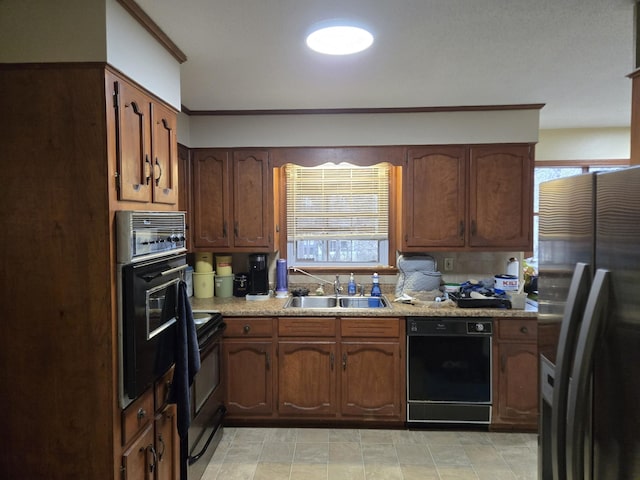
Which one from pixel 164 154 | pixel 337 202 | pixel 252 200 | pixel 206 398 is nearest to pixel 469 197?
pixel 337 202

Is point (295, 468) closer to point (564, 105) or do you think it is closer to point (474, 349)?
point (474, 349)

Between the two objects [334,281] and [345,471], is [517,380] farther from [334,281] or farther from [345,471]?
[334,281]

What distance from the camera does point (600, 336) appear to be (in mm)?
967

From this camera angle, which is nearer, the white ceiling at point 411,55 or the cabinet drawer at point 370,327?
the white ceiling at point 411,55

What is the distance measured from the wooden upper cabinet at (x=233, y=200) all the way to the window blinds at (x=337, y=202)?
16.4 inches

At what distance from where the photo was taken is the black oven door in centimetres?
159

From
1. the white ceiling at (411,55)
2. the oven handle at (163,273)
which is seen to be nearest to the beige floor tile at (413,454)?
the oven handle at (163,273)

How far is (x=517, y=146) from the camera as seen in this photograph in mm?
3309

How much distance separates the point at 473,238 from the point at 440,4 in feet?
6.66

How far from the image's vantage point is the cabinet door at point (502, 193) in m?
3.31

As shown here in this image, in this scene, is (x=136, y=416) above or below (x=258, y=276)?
below

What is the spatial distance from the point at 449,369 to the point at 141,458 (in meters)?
2.11

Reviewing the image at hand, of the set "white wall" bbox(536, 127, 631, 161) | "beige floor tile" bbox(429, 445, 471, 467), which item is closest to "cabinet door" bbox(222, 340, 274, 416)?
"beige floor tile" bbox(429, 445, 471, 467)

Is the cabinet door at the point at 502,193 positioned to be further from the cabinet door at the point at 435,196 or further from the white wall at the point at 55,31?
the white wall at the point at 55,31
